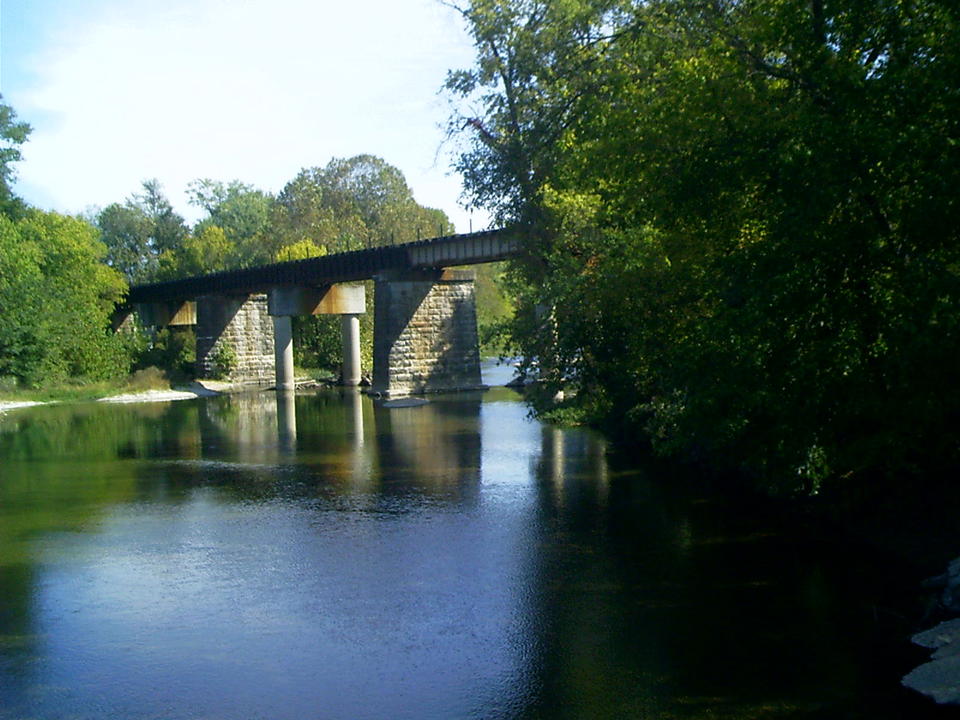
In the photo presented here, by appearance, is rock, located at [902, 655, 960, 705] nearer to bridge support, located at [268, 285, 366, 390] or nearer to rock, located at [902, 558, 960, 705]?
rock, located at [902, 558, 960, 705]

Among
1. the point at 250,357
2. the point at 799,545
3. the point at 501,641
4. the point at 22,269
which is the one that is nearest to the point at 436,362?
the point at 250,357

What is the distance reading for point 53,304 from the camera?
57938 mm

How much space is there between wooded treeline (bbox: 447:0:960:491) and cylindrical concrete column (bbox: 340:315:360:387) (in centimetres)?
3931

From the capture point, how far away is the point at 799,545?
17812 mm

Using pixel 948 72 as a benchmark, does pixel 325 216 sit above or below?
above

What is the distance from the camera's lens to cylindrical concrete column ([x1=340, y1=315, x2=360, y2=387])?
6075cm

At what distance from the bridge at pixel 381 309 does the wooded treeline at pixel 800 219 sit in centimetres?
2273

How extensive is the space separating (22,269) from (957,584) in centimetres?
5187

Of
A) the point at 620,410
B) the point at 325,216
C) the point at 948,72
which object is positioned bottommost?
the point at 620,410

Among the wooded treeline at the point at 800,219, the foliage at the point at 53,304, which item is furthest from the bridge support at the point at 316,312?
the wooded treeline at the point at 800,219

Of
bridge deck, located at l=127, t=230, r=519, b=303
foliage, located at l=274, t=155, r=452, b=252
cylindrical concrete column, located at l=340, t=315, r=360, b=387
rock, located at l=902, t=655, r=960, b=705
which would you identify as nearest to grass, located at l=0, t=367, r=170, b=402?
bridge deck, located at l=127, t=230, r=519, b=303

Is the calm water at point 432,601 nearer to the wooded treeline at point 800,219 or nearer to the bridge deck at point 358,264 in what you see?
the wooded treeline at point 800,219

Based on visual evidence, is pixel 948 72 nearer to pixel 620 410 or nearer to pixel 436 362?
pixel 620 410

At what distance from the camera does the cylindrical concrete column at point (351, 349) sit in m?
60.8
